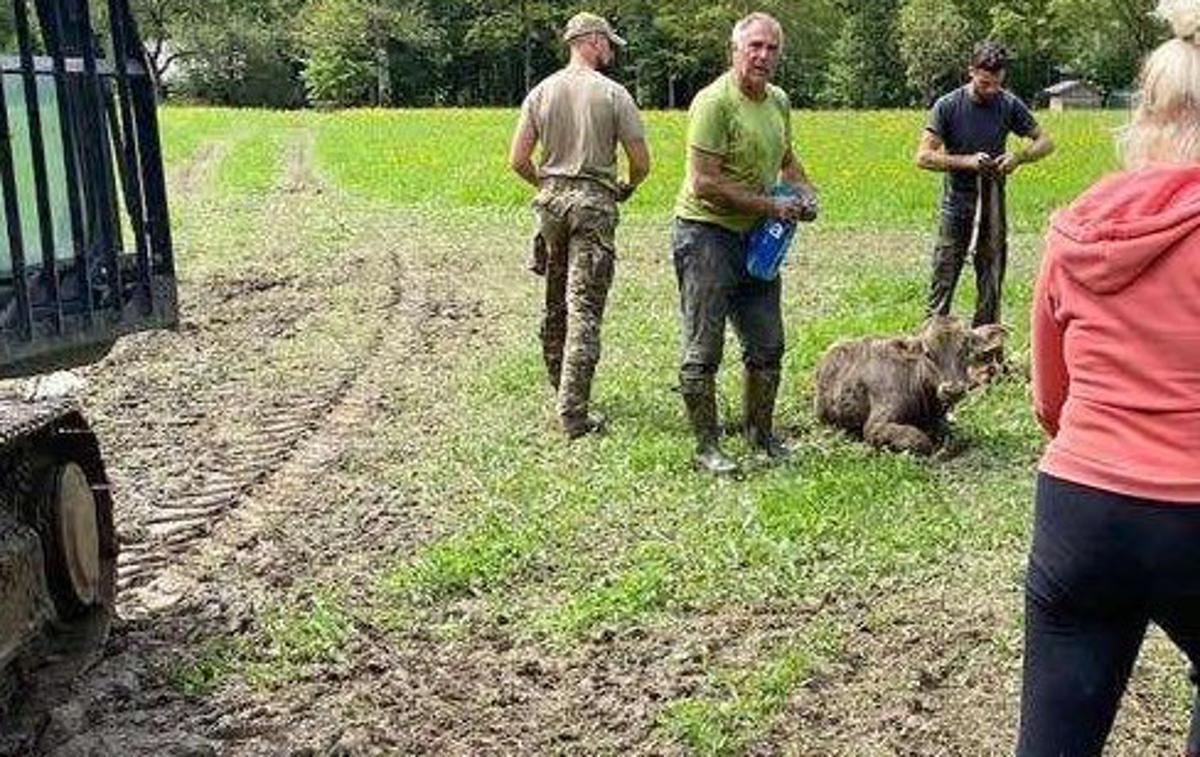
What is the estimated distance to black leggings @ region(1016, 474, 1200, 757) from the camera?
298 cm

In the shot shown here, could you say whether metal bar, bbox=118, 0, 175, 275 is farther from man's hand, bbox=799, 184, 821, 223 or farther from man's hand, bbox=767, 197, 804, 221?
man's hand, bbox=799, 184, 821, 223

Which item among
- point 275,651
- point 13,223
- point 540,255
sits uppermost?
point 13,223

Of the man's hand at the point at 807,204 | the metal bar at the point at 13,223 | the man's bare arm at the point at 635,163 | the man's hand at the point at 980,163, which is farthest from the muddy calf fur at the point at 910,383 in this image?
the metal bar at the point at 13,223

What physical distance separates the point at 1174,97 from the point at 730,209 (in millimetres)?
4917

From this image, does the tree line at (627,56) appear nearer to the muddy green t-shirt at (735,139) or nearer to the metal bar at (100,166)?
the muddy green t-shirt at (735,139)

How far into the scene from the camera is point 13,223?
4547mm

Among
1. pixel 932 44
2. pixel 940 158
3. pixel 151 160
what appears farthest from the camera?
pixel 932 44

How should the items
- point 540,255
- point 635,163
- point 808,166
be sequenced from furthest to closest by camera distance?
point 808,166
point 540,255
point 635,163

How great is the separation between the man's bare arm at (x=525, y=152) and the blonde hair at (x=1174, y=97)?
6.18 metres

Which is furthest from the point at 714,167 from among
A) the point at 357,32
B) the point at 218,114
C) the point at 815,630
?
the point at 357,32

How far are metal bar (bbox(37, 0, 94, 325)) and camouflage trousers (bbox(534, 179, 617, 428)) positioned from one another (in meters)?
4.06

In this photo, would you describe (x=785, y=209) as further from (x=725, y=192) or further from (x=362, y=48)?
(x=362, y=48)

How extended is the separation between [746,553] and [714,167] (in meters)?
1.98

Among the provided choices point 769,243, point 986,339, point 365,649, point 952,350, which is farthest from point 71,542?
point 986,339
